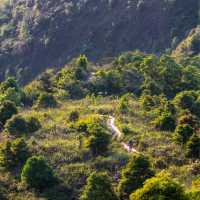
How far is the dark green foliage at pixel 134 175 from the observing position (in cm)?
3434

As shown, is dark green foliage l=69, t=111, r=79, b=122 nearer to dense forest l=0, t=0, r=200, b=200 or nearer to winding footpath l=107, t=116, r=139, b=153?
dense forest l=0, t=0, r=200, b=200

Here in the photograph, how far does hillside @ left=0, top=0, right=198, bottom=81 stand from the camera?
4131 inches

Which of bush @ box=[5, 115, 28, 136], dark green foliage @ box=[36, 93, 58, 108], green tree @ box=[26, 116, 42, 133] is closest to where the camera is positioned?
bush @ box=[5, 115, 28, 136]

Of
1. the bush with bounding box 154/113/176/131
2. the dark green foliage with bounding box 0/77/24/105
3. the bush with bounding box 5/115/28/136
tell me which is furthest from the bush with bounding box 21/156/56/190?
the dark green foliage with bounding box 0/77/24/105

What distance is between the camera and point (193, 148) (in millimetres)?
39031

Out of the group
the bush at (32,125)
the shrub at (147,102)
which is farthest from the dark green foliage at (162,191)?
the shrub at (147,102)

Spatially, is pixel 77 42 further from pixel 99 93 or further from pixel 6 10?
pixel 99 93

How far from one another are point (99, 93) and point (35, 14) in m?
62.3

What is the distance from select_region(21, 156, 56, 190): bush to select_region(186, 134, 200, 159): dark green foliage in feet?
35.3

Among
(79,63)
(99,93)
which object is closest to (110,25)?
(79,63)

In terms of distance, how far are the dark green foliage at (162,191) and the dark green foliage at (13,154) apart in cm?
1257

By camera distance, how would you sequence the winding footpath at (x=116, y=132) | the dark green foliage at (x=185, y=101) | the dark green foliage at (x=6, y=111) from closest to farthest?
the winding footpath at (x=116, y=132), the dark green foliage at (x=6, y=111), the dark green foliage at (x=185, y=101)

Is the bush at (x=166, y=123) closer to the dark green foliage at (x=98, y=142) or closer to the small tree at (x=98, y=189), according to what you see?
the dark green foliage at (x=98, y=142)

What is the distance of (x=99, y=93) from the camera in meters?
59.5
